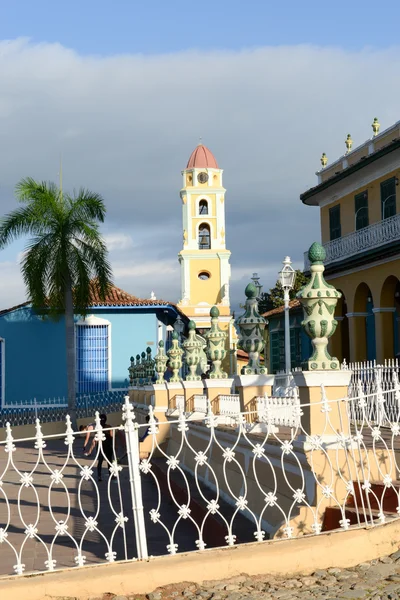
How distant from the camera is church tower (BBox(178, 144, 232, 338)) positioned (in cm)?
4959

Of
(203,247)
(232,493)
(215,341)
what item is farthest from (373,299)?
(203,247)

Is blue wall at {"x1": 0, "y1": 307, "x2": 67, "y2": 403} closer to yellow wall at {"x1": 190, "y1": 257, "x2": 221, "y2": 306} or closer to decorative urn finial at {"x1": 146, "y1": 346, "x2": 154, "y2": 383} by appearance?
decorative urn finial at {"x1": 146, "y1": 346, "x2": 154, "y2": 383}

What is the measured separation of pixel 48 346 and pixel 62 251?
14.9 ft

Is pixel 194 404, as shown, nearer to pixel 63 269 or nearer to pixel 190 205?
pixel 63 269

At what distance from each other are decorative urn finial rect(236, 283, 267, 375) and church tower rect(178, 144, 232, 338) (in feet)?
128

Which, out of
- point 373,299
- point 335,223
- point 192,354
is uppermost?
point 335,223

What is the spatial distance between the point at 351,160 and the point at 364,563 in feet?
68.5

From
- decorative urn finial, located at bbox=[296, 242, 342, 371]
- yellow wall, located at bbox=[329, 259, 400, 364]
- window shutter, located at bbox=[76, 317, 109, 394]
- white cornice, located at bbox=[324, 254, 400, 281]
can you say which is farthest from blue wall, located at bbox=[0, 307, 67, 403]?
decorative urn finial, located at bbox=[296, 242, 342, 371]

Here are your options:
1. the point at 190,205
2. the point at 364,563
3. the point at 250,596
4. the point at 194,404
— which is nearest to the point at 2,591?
the point at 250,596

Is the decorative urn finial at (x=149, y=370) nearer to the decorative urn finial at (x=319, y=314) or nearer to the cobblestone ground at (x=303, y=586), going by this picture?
the decorative urn finial at (x=319, y=314)

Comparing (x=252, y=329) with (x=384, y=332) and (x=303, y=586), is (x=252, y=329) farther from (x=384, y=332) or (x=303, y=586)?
(x=384, y=332)

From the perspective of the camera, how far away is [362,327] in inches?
951

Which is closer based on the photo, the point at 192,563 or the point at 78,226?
the point at 192,563

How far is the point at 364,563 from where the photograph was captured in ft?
19.5
